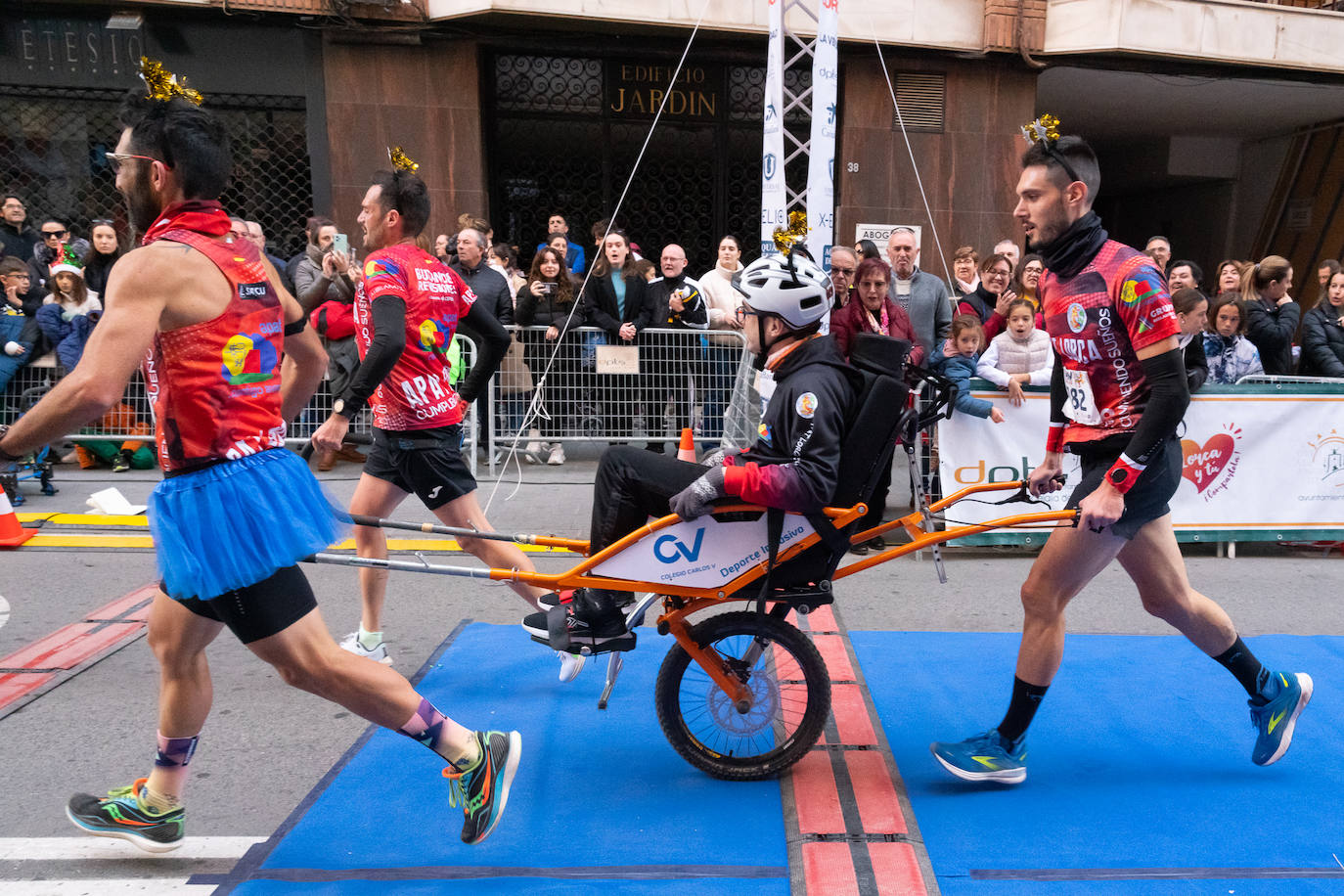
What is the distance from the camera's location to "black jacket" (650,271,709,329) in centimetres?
903

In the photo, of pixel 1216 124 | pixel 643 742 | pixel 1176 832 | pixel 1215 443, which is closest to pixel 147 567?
pixel 643 742

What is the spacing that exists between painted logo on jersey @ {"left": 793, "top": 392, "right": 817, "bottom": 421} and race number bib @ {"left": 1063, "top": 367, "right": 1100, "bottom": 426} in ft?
3.28

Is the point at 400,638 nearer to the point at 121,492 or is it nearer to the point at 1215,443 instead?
the point at 121,492

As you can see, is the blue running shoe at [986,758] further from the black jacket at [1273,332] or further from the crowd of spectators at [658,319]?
the black jacket at [1273,332]

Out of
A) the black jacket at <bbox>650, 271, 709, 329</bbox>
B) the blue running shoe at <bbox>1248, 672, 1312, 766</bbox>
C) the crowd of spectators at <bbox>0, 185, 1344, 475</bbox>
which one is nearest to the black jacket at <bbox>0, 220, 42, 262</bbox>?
the crowd of spectators at <bbox>0, 185, 1344, 475</bbox>

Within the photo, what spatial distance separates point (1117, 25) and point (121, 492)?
12.0 m

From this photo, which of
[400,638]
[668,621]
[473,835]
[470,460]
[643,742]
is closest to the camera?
[473,835]

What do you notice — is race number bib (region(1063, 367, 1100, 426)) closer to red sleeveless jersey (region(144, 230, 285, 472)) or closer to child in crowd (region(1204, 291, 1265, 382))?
red sleeveless jersey (region(144, 230, 285, 472))

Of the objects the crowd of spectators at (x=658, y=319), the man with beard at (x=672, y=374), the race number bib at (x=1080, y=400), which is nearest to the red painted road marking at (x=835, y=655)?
the race number bib at (x=1080, y=400)

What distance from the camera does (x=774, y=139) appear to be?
755cm

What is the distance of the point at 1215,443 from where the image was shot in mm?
7008

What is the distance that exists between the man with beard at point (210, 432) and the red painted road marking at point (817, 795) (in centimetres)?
130

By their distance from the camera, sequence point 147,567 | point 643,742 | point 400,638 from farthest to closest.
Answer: point 147,567
point 400,638
point 643,742

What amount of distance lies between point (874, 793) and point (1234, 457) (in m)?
4.78
